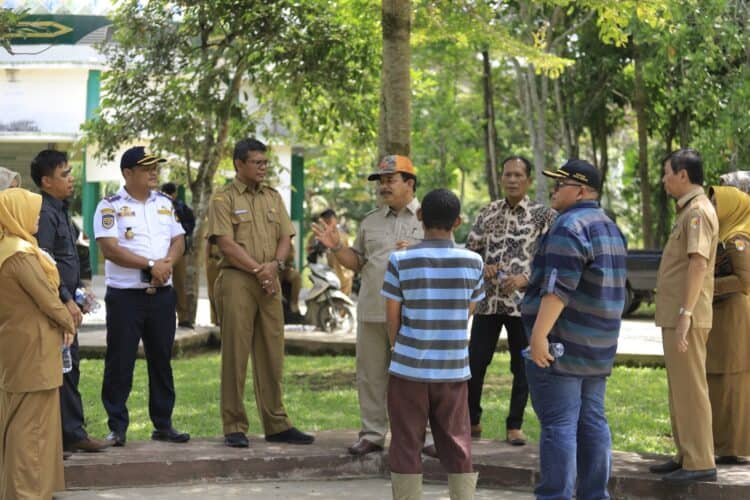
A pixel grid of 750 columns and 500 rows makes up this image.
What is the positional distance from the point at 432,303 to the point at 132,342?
2506mm

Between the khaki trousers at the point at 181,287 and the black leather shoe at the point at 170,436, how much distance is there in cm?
641

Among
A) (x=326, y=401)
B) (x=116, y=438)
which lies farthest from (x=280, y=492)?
(x=326, y=401)

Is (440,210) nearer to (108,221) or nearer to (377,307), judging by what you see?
(377,307)

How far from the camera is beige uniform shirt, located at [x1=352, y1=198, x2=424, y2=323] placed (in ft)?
25.0

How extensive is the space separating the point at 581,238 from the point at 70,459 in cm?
352

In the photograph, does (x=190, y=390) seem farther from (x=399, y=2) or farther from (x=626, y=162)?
(x=626, y=162)

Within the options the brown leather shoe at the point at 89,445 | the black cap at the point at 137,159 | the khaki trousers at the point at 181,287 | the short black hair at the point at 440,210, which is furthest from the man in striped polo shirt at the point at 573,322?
the khaki trousers at the point at 181,287

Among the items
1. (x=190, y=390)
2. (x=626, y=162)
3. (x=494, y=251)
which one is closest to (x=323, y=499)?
(x=494, y=251)

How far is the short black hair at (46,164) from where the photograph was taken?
292 inches

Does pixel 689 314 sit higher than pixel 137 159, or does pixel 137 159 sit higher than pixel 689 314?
pixel 137 159

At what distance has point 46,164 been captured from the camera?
7.41 metres

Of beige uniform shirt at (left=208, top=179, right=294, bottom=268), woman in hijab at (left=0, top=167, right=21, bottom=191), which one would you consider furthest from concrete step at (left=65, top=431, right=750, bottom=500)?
woman in hijab at (left=0, top=167, right=21, bottom=191)

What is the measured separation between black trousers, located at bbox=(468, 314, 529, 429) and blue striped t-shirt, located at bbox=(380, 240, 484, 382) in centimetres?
185

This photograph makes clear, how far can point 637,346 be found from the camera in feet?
49.6
